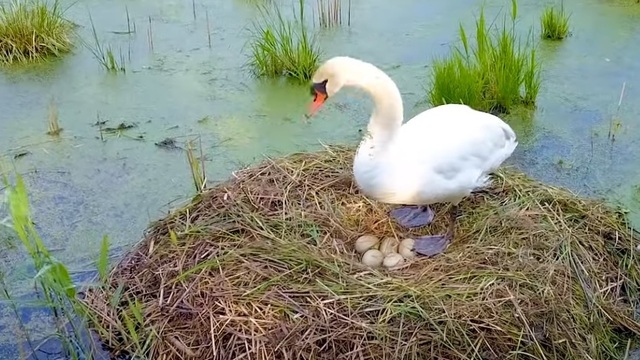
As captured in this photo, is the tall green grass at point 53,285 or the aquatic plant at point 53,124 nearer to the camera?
the tall green grass at point 53,285

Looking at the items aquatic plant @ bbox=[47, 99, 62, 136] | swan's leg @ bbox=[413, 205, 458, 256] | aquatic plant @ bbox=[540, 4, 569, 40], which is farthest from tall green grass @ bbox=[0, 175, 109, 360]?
aquatic plant @ bbox=[540, 4, 569, 40]

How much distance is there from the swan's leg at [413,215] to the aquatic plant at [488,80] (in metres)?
0.63

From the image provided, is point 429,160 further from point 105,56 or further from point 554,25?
point 105,56

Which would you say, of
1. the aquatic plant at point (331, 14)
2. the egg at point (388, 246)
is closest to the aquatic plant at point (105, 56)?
the aquatic plant at point (331, 14)

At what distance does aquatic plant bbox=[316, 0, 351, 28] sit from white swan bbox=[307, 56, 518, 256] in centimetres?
175

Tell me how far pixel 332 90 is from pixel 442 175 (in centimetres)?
37

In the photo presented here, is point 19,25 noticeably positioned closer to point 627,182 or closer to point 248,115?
point 248,115

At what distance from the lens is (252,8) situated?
13.7 ft

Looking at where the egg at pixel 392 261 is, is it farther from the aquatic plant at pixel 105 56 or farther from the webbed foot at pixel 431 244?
the aquatic plant at pixel 105 56

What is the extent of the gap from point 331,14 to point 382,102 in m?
1.95

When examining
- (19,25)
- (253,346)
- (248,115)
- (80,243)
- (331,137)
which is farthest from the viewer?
(19,25)

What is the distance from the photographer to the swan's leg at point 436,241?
2254mm

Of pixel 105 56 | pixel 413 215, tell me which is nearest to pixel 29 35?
pixel 105 56

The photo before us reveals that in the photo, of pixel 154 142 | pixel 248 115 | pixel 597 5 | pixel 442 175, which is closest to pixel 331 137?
pixel 248 115
